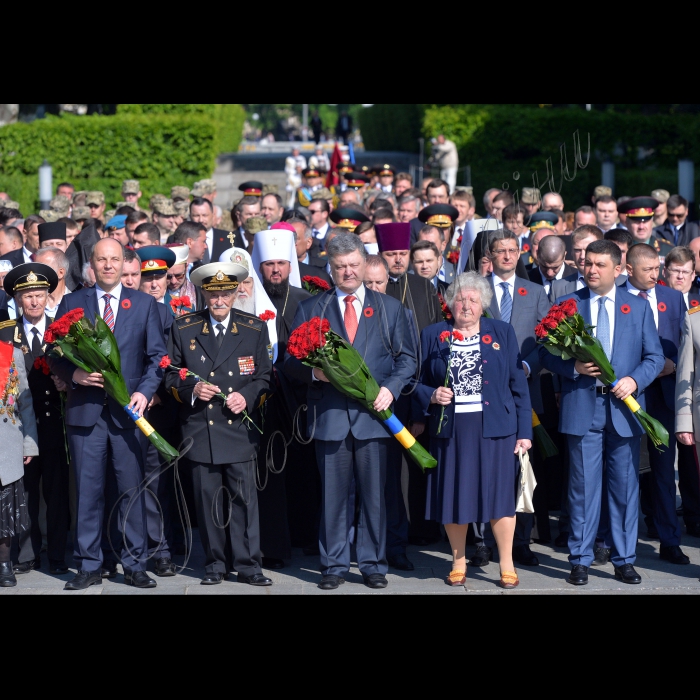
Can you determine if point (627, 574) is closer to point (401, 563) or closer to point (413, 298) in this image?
point (401, 563)

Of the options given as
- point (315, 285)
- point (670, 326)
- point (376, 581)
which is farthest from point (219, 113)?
point (376, 581)

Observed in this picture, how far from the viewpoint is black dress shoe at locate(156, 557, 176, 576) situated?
7367mm

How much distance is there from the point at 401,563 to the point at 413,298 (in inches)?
78.7

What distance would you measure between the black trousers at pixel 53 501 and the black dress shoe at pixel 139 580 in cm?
63

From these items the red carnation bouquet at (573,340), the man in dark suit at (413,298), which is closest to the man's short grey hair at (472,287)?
the red carnation bouquet at (573,340)

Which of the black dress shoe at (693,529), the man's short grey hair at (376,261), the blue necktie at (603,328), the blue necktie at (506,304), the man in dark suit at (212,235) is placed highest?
the man in dark suit at (212,235)

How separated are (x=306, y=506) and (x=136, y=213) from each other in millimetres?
4239

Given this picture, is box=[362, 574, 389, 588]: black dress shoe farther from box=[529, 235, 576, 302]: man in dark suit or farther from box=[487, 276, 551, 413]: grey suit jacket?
box=[529, 235, 576, 302]: man in dark suit

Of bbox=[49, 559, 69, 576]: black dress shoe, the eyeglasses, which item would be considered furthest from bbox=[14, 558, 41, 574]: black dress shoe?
the eyeglasses

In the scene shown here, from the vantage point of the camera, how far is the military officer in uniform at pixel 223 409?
23.0ft

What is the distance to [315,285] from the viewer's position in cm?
818

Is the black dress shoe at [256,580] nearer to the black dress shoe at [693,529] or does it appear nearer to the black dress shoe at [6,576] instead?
the black dress shoe at [6,576]

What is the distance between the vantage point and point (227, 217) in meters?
13.6

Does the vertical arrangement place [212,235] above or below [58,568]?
above
